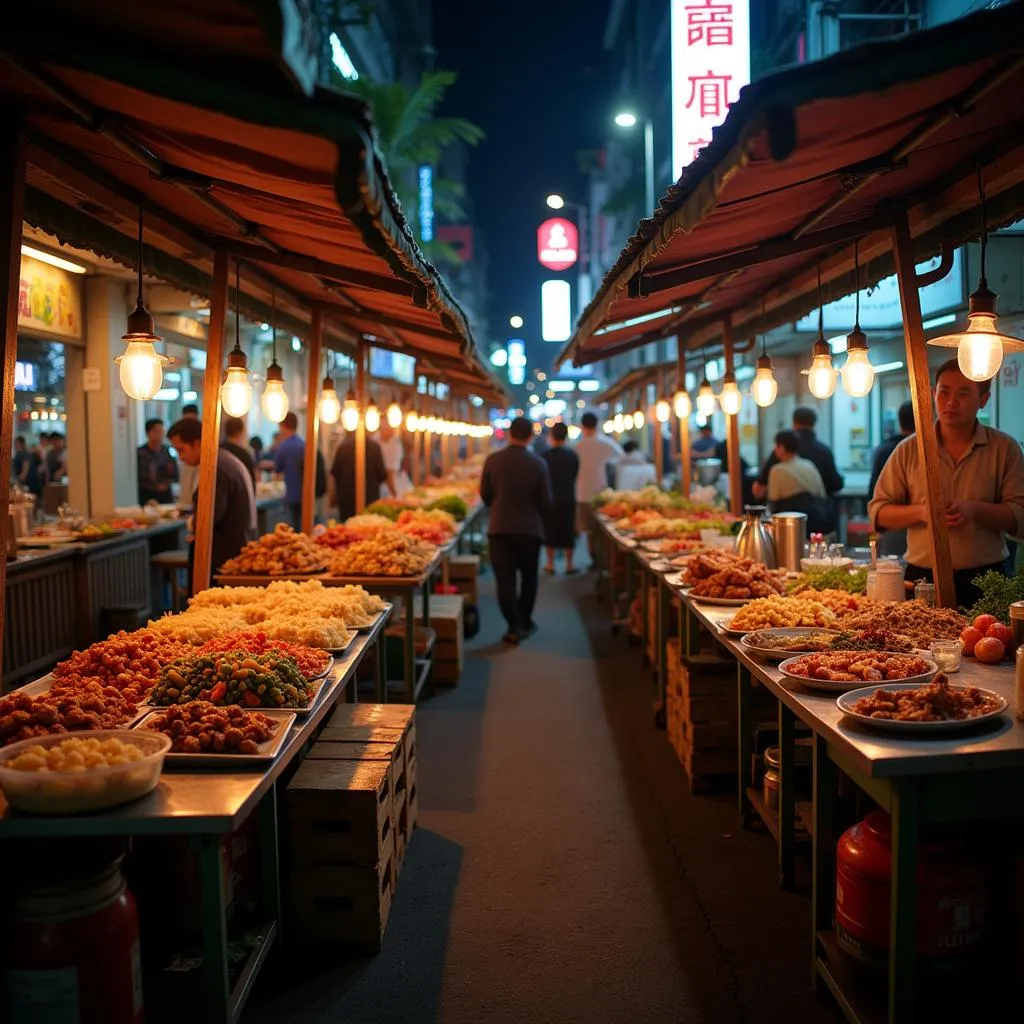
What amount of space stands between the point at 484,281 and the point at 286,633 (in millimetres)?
105061

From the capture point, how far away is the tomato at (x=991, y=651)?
431cm

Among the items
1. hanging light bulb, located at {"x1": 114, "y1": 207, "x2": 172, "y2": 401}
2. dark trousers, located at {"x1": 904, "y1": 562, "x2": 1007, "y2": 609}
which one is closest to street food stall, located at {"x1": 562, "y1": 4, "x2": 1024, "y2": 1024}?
dark trousers, located at {"x1": 904, "y1": 562, "x2": 1007, "y2": 609}

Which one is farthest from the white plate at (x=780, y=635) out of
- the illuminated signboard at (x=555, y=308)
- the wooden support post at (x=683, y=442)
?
the illuminated signboard at (x=555, y=308)

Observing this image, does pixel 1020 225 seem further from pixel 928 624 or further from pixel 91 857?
pixel 91 857

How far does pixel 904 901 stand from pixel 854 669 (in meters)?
1.08

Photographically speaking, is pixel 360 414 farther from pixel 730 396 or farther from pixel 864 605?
pixel 864 605

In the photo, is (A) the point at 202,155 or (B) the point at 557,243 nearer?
(A) the point at 202,155

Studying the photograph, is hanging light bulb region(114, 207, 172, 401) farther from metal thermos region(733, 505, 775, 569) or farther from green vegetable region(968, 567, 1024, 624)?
metal thermos region(733, 505, 775, 569)

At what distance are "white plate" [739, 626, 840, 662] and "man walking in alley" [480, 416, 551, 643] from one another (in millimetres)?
6623

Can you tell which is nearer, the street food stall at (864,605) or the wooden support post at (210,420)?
the street food stall at (864,605)

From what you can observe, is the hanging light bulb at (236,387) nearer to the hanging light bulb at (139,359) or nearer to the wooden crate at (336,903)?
the hanging light bulb at (139,359)

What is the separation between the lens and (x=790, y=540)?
733 cm

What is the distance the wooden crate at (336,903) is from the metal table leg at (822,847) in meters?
1.83

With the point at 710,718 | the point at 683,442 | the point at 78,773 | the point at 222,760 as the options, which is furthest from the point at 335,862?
the point at 683,442
